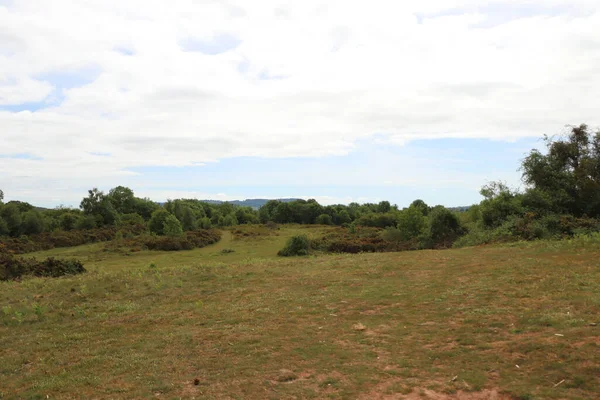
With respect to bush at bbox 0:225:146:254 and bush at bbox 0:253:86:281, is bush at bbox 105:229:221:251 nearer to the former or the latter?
bush at bbox 0:225:146:254

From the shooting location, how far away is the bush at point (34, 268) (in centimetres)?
2428

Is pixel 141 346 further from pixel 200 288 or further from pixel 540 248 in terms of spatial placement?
pixel 540 248

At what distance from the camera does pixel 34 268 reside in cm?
2514

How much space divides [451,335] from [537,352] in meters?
1.89

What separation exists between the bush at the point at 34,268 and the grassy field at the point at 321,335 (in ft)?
20.8

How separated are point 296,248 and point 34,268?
1802cm

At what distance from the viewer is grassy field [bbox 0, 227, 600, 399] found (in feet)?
23.0

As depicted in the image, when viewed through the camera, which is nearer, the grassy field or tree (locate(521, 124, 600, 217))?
the grassy field

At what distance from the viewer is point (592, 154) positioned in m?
29.7

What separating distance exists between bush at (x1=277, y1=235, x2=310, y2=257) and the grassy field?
610 inches

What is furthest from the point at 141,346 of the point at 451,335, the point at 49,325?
the point at 451,335

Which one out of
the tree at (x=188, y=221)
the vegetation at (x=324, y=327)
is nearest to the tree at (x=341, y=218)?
the tree at (x=188, y=221)

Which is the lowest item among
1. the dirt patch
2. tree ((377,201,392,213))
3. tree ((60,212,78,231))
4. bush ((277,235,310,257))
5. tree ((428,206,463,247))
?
the dirt patch

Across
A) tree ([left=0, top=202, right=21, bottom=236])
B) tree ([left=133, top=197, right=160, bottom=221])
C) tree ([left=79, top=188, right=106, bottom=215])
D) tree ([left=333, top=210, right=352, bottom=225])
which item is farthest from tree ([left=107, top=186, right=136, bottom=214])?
tree ([left=333, top=210, right=352, bottom=225])
